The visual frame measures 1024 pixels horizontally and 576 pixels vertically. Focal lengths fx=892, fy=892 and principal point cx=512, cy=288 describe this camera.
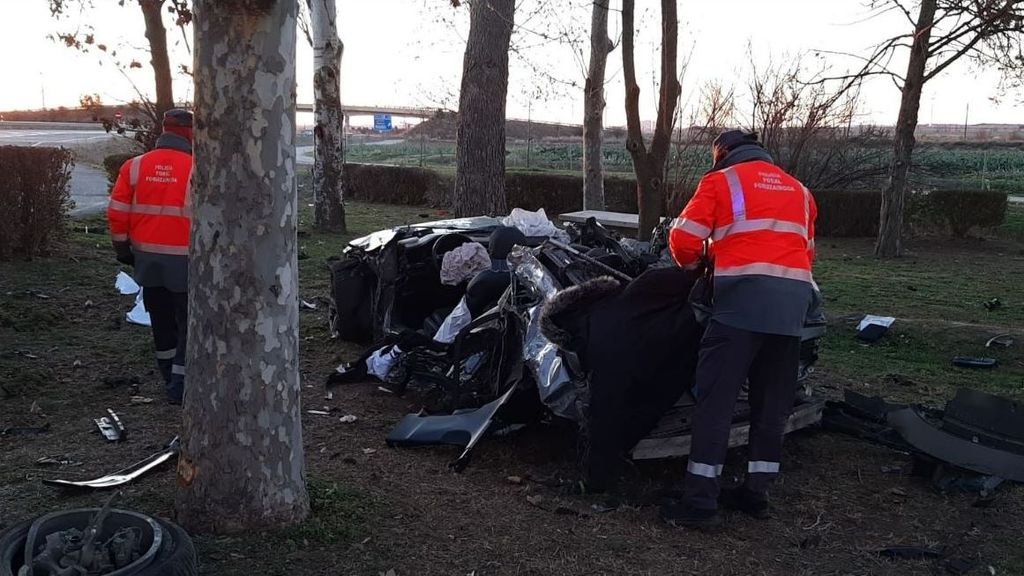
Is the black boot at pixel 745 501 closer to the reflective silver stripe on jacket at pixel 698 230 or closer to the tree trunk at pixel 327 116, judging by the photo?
the reflective silver stripe on jacket at pixel 698 230

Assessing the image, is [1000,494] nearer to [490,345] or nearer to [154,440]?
[490,345]

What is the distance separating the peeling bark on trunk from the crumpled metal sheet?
8.94ft

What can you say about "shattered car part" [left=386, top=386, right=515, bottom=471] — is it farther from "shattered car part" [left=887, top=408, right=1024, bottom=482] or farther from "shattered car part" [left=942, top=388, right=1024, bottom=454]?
"shattered car part" [left=942, top=388, right=1024, bottom=454]

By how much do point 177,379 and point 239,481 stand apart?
2385mm

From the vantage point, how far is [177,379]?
5770mm

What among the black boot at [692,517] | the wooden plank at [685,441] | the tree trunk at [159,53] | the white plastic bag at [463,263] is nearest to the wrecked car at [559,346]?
the wooden plank at [685,441]

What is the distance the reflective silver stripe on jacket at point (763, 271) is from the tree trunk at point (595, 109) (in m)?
13.3

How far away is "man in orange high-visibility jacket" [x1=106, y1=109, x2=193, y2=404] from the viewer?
5637 millimetres

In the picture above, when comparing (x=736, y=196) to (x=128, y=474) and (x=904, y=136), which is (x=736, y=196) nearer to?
(x=128, y=474)

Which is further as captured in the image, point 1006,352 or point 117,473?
point 1006,352

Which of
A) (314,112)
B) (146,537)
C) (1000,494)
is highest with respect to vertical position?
(314,112)

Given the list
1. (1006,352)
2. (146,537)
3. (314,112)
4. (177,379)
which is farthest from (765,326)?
(314,112)

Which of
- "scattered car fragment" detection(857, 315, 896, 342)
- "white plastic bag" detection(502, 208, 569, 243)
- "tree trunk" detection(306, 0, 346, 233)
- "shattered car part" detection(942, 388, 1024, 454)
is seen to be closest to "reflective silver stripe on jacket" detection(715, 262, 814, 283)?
"shattered car part" detection(942, 388, 1024, 454)

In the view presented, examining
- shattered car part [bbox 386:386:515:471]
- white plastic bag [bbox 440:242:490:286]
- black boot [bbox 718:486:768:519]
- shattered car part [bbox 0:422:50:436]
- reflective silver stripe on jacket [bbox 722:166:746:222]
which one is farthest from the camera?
white plastic bag [bbox 440:242:490:286]
